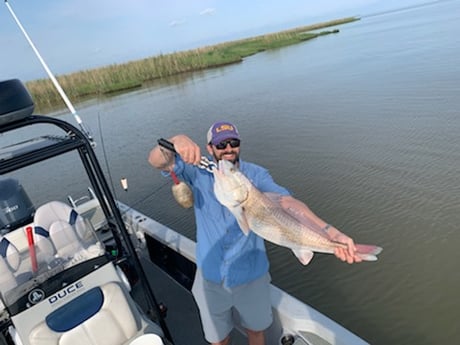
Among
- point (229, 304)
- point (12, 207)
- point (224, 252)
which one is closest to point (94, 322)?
point (229, 304)

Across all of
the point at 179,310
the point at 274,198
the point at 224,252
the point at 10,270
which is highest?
the point at 274,198

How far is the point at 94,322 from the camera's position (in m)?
2.71

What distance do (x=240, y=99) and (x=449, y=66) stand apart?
9350 mm

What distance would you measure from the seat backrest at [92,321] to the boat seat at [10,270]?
388 mm

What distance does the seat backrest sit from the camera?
8.39ft

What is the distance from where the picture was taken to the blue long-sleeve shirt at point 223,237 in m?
2.59

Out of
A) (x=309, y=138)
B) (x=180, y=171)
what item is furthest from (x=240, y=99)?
(x=180, y=171)

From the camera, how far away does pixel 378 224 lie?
247 inches

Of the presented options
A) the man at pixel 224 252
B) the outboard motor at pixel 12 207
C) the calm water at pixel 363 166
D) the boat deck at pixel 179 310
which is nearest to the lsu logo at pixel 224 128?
the man at pixel 224 252

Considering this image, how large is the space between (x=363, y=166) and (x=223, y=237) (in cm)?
664

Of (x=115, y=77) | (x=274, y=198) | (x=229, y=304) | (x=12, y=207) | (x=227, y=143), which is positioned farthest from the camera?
(x=115, y=77)

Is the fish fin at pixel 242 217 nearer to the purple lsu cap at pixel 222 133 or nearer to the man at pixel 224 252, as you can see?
the man at pixel 224 252

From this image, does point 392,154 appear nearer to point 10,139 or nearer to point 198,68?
point 10,139

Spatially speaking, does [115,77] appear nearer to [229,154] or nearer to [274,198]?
[229,154]
